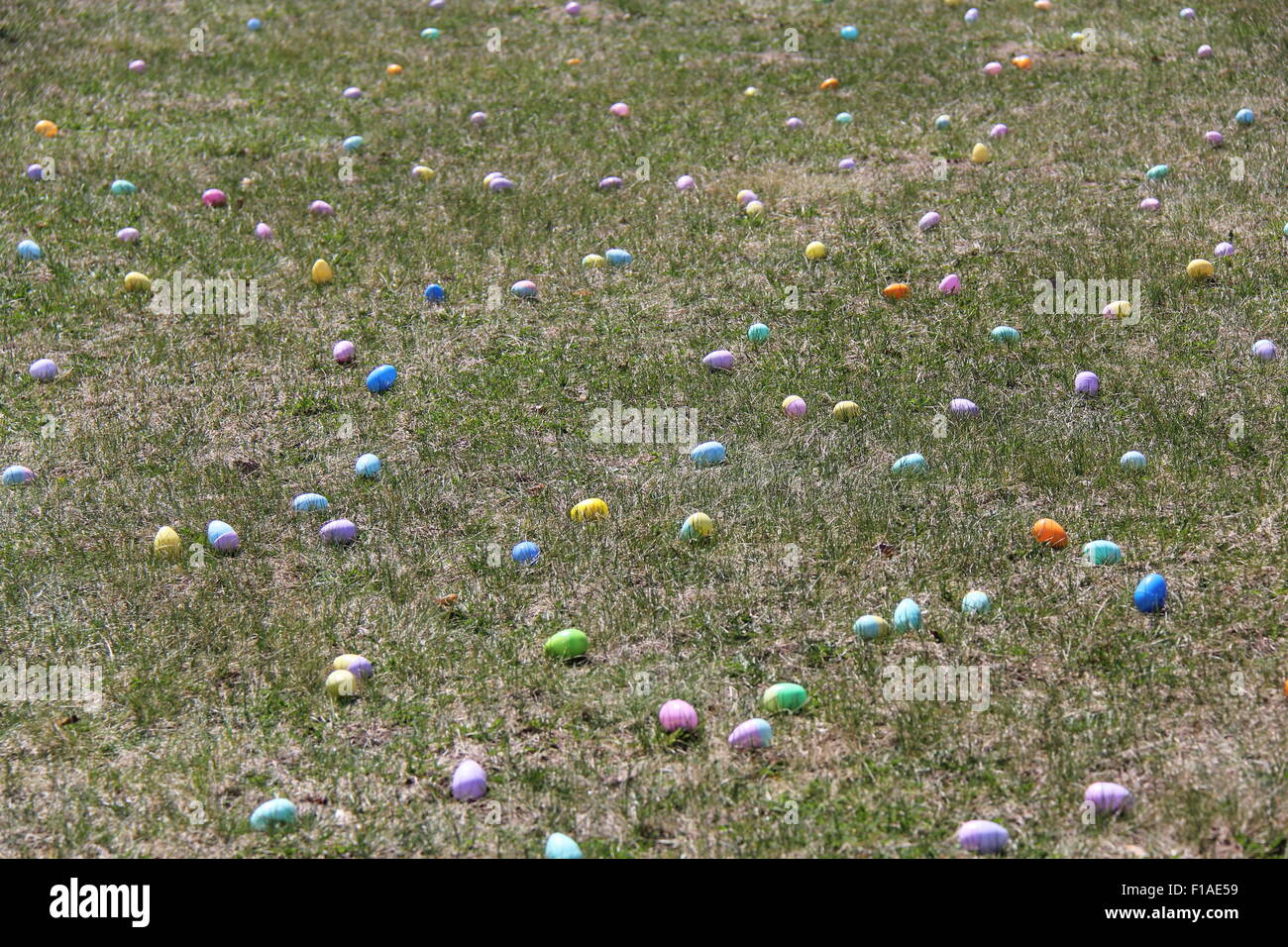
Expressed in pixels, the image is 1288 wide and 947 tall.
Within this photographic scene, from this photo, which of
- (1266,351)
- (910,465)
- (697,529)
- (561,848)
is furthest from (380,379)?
(1266,351)

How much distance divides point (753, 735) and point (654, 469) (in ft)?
5.35

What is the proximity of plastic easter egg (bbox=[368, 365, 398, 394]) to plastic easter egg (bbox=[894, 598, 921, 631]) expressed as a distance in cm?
272

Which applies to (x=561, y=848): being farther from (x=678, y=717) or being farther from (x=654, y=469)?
(x=654, y=469)

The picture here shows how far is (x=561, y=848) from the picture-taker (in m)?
3.11

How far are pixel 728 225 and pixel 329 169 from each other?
284cm

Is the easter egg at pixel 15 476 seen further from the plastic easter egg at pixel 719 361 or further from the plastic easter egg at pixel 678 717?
the plastic easter egg at pixel 678 717

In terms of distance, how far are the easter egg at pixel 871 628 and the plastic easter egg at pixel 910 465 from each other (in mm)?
967

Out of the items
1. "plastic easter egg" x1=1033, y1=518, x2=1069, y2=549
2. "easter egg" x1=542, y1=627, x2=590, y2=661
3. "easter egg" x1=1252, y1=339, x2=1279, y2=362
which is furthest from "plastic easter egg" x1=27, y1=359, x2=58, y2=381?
"easter egg" x1=1252, y1=339, x2=1279, y2=362

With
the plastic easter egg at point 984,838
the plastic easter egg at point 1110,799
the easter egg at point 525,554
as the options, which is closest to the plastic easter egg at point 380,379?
the easter egg at point 525,554

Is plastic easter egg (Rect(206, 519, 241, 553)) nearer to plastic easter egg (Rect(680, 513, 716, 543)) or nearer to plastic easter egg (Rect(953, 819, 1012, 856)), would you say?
plastic easter egg (Rect(680, 513, 716, 543))

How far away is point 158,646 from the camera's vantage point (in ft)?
13.1
